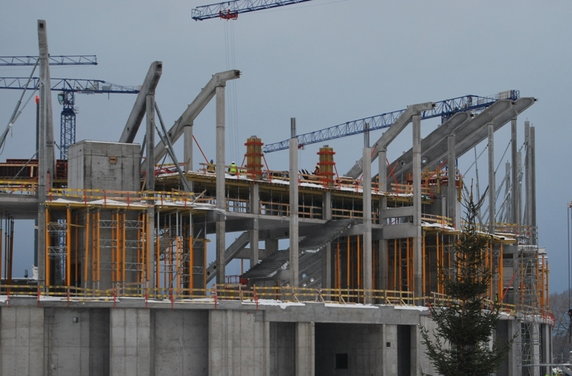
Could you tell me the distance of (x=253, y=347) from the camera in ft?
228

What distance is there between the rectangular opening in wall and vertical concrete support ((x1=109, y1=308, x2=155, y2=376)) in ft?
53.7

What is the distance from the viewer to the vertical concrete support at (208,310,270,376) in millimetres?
68062

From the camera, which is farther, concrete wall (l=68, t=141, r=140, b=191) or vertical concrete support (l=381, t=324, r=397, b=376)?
vertical concrete support (l=381, t=324, r=397, b=376)

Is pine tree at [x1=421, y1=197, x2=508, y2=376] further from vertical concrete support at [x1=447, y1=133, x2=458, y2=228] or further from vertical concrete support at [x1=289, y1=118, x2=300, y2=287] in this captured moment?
vertical concrete support at [x1=447, y1=133, x2=458, y2=228]

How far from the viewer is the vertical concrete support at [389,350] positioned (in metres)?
76.1

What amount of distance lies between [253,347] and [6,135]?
59.9ft

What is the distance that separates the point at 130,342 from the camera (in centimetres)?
6531

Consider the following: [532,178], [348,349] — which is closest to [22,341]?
[348,349]

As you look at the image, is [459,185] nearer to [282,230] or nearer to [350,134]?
[282,230]

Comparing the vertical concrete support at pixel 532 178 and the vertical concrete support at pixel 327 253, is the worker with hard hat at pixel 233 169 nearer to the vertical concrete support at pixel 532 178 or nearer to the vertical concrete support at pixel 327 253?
the vertical concrete support at pixel 327 253

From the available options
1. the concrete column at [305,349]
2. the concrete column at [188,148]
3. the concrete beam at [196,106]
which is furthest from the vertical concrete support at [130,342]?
the concrete column at [188,148]

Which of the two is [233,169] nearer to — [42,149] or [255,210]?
[255,210]

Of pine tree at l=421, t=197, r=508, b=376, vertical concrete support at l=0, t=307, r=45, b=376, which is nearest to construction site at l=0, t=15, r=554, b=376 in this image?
vertical concrete support at l=0, t=307, r=45, b=376

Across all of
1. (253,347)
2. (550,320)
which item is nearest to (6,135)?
(253,347)
